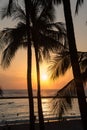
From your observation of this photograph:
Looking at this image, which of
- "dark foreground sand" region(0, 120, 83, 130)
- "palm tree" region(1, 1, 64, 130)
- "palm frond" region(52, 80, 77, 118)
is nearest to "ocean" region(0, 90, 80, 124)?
"palm frond" region(52, 80, 77, 118)

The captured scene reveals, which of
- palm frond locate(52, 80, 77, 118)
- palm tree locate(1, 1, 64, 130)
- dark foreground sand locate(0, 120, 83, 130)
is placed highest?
palm tree locate(1, 1, 64, 130)

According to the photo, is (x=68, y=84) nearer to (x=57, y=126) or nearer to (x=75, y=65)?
(x=75, y=65)

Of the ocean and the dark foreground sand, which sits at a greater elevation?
the ocean

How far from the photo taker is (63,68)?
1185 centimetres

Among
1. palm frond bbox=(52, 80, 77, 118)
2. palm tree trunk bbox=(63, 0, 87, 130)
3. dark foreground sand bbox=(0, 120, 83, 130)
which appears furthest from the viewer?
dark foreground sand bbox=(0, 120, 83, 130)

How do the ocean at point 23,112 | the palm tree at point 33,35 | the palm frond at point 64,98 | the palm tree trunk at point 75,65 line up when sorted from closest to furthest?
the palm tree trunk at point 75,65 < the palm frond at point 64,98 < the palm tree at point 33,35 < the ocean at point 23,112

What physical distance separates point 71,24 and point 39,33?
6733 millimetres

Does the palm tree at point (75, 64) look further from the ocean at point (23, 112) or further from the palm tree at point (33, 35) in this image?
the palm tree at point (33, 35)

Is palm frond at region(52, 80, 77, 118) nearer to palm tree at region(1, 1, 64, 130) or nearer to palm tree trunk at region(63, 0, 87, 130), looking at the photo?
palm tree trunk at region(63, 0, 87, 130)

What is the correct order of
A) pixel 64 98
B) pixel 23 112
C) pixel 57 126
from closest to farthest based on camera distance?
pixel 64 98 < pixel 57 126 < pixel 23 112

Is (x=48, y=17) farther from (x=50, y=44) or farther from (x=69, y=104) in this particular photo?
(x=69, y=104)

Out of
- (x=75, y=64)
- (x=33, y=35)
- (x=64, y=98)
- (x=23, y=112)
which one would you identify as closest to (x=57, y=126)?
(x=33, y=35)

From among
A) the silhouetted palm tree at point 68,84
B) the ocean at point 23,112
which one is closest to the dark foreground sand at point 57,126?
the ocean at point 23,112

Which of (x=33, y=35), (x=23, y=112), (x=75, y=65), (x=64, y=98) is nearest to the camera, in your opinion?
(x=75, y=65)
